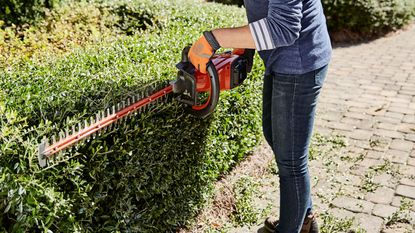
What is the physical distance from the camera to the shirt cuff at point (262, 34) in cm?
238

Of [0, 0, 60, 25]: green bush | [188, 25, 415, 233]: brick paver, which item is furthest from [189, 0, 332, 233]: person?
[0, 0, 60, 25]: green bush

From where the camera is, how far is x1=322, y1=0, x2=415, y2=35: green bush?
8.24 metres

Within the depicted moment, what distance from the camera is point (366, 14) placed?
8.34 meters

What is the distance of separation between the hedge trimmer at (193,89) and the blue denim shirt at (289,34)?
0.72 ft

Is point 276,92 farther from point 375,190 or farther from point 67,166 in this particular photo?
point 375,190

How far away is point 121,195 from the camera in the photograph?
2633 millimetres

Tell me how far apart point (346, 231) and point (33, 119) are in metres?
2.14

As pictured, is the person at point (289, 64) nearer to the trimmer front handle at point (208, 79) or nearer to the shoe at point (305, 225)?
Answer: the trimmer front handle at point (208, 79)

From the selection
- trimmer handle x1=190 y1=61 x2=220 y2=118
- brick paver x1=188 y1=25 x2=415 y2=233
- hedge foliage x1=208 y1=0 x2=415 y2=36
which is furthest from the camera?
hedge foliage x1=208 y1=0 x2=415 y2=36

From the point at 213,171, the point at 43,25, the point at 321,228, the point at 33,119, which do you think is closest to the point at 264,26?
the point at 33,119

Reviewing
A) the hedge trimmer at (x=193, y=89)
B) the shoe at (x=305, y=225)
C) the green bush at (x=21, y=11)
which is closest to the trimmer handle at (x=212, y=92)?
the hedge trimmer at (x=193, y=89)

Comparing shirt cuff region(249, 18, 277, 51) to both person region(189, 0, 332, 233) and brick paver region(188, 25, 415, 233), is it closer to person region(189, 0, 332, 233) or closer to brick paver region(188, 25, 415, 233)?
person region(189, 0, 332, 233)

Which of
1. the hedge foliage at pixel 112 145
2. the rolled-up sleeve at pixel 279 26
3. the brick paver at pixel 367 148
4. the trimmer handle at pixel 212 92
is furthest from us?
the brick paver at pixel 367 148

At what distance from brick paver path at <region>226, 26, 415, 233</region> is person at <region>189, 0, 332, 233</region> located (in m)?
0.74
